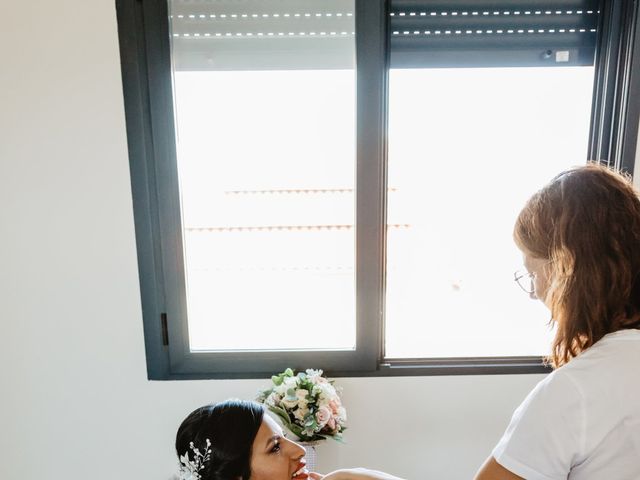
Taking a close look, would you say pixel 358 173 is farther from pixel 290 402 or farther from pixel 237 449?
pixel 237 449

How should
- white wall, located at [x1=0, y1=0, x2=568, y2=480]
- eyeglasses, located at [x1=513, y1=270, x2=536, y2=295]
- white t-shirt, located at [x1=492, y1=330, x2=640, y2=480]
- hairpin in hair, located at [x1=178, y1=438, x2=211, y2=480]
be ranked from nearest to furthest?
white t-shirt, located at [x1=492, y1=330, x2=640, y2=480] → eyeglasses, located at [x1=513, y1=270, x2=536, y2=295] → hairpin in hair, located at [x1=178, y1=438, x2=211, y2=480] → white wall, located at [x1=0, y1=0, x2=568, y2=480]

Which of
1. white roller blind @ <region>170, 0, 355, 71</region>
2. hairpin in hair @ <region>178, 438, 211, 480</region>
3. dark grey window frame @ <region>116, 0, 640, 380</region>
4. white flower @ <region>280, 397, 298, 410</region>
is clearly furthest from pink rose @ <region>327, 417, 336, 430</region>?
white roller blind @ <region>170, 0, 355, 71</region>

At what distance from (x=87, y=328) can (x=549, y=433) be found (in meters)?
1.44

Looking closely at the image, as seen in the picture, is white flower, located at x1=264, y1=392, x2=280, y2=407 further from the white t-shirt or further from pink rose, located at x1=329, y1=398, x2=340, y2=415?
the white t-shirt

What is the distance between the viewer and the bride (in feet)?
3.28

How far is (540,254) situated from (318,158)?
1010mm

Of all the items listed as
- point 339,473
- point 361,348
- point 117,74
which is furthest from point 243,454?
point 117,74

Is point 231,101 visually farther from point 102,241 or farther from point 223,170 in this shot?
point 102,241

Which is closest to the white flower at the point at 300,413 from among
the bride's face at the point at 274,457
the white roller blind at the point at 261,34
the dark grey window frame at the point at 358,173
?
the bride's face at the point at 274,457

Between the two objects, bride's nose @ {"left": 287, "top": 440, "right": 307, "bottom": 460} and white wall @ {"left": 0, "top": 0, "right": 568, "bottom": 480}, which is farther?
white wall @ {"left": 0, "top": 0, "right": 568, "bottom": 480}

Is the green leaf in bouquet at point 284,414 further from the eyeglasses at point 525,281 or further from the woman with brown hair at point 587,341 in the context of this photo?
the eyeglasses at point 525,281

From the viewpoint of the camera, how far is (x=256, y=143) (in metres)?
1.63

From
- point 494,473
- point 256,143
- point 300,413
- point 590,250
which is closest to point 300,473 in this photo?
point 300,413

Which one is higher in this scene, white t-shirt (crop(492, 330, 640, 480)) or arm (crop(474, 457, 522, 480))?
white t-shirt (crop(492, 330, 640, 480))
